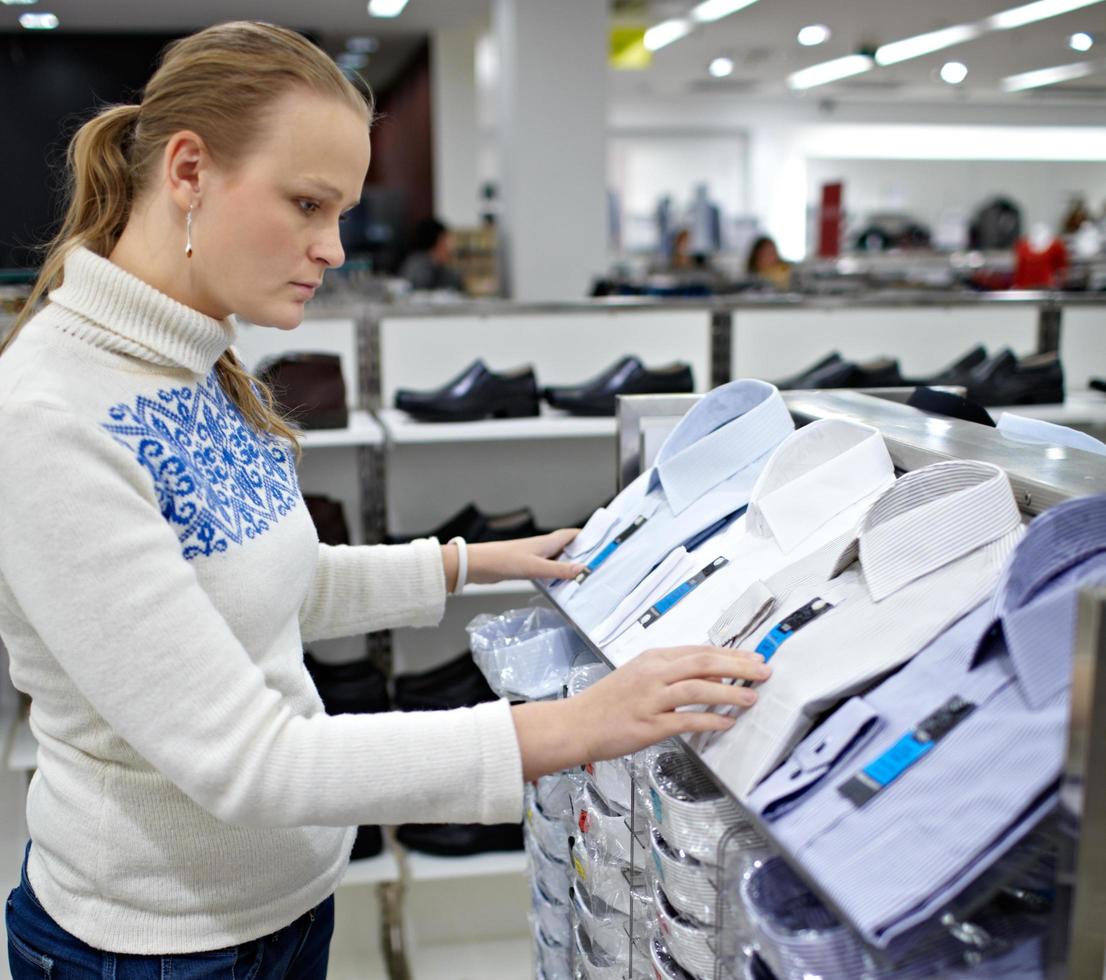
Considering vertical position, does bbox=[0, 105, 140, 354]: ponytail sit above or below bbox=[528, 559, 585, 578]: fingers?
above

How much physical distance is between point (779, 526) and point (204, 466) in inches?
24.7

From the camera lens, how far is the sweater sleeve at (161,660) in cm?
94

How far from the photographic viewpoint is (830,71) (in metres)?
13.6

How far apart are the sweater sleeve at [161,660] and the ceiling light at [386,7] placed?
931 cm

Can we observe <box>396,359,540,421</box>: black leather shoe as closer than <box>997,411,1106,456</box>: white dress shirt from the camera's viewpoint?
No

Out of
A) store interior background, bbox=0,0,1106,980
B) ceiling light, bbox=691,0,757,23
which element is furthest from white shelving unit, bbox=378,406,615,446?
ceiling light, bbox=691,0,757,23

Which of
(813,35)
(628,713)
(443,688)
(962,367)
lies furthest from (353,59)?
(628,713)

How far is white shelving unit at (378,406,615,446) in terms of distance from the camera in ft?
10.7

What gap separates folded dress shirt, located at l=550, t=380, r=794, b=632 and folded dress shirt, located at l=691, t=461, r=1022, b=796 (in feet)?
1.10

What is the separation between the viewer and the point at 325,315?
12.1ft

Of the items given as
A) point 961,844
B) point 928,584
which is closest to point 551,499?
point 928,584

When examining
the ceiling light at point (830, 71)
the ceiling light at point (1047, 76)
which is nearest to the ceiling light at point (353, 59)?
the ceiling light at point (830, 71)

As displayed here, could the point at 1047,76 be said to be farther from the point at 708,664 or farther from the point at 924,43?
the point at 708,664

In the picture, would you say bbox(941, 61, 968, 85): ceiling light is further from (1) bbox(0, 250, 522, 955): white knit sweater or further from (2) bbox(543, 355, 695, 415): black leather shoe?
(1) bbox(0, 250, 522, 955): white knit sweater
